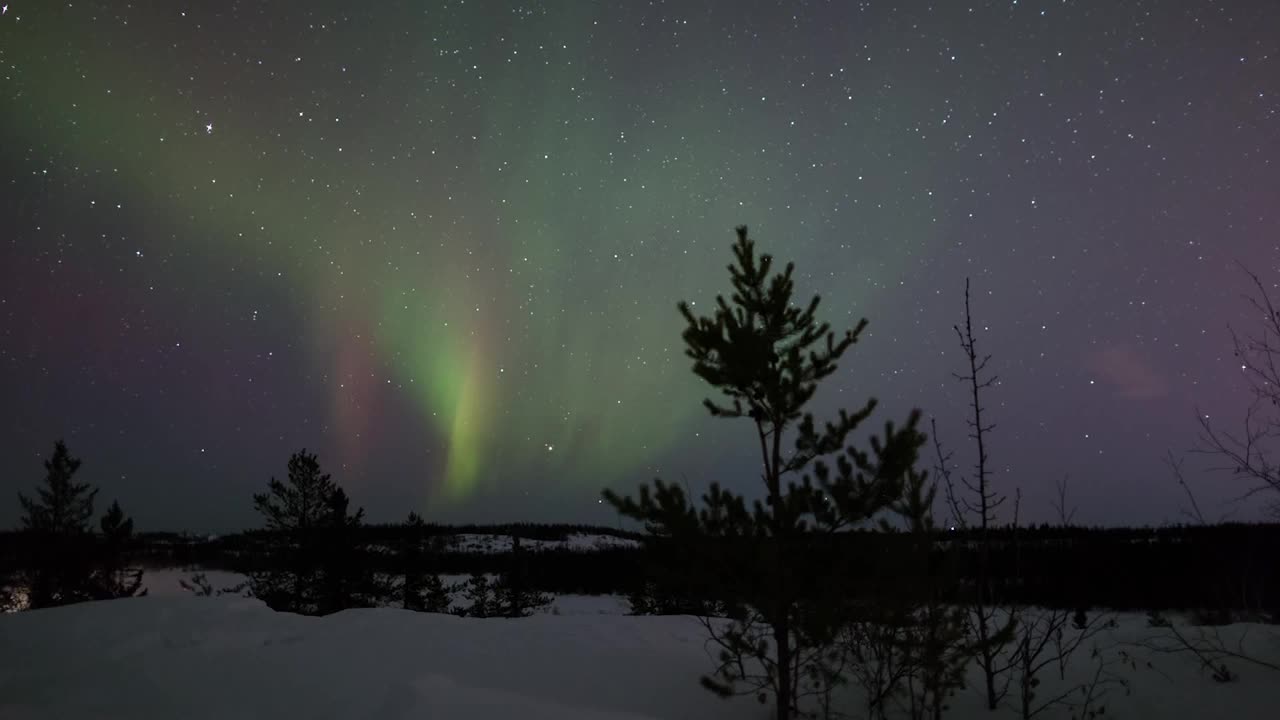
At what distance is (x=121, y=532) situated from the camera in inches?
837

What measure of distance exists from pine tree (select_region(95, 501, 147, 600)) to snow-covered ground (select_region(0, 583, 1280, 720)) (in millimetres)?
11749

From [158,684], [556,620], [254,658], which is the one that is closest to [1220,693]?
[556,620]

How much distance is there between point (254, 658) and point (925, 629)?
783 centimetres

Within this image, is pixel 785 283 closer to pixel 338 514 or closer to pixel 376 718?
pixel 376 718

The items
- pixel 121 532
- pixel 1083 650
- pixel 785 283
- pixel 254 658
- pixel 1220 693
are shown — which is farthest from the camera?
pixel 121 532

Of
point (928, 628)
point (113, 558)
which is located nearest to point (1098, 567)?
point (928, 628)

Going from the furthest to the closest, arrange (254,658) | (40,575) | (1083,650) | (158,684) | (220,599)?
(40,575) < (1083,650) < (220,599) < (254,658) < (158,684)

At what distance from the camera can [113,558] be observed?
67.6 feet

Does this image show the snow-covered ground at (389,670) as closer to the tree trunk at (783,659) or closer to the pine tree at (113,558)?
the tree trunk at (783,659)

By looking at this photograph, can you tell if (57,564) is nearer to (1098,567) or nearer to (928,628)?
(928,628)

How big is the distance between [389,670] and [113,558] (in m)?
18.0

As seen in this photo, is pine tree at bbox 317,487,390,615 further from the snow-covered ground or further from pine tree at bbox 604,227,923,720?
pine tree at bbox 604,227,923,720

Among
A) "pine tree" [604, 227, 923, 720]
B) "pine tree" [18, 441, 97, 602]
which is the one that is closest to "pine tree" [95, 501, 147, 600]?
"pine tree" [18, 441, 97, 602]

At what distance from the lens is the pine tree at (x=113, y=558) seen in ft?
64.0
